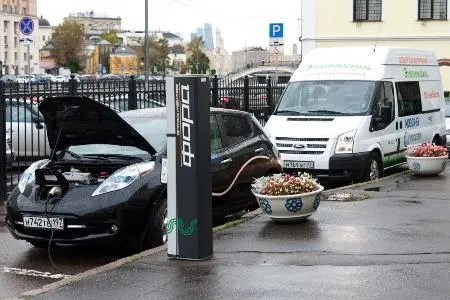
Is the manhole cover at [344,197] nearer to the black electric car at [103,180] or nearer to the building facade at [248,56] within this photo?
the black electric car at [103,180]

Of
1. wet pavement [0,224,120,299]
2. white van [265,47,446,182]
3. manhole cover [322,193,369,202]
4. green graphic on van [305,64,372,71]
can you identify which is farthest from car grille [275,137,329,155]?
wet pavement [0,224,120,299]

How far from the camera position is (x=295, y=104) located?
1413cm

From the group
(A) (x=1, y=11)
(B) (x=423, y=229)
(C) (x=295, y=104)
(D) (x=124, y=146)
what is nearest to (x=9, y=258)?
(D) (x=124, y=146)

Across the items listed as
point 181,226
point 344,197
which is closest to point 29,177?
point 181,226

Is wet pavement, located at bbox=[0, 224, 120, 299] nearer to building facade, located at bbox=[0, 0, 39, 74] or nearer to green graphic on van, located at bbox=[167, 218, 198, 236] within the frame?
green graphic on van, located at bbox=[167, 218, 198, 236]

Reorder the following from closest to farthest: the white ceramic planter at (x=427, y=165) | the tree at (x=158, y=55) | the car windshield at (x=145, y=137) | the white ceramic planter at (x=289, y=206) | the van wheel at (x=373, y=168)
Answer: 1. the car windshield at (x=145, y=137)
2. the white ceramic planter at (x=289, y=206)
3. the van wheel at (x=373, y=168)
4. the white ceramic planter at (x=427, y=165)
5. the tree at (x=158, y=55)

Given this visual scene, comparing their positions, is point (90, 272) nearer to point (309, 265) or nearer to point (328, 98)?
point (309, 265)

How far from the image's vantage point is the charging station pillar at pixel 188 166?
695 cm

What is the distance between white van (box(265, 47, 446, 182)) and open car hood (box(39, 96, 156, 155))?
16.1 ft

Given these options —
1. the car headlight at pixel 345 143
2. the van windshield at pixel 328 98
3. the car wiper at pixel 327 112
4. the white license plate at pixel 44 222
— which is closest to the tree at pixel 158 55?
the van windshield at pixel 328 98

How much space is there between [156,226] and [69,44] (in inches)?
4633

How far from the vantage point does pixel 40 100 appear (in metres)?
12.3

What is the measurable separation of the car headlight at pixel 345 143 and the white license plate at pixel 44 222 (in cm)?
619

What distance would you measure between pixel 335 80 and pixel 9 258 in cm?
783
